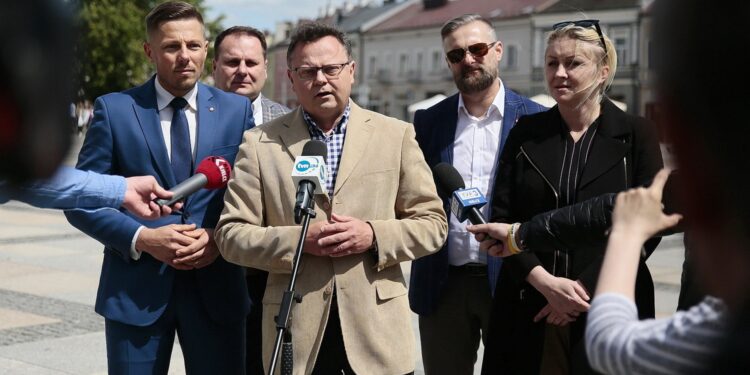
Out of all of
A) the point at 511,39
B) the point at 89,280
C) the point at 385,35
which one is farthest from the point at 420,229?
the point at 385,35

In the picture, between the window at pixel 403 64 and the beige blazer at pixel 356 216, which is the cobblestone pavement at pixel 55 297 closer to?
the beige blazer at pixel 356 216

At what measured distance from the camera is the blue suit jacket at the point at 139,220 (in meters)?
4.14

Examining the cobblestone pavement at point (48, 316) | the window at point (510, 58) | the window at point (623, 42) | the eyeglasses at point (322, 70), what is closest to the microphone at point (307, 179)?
the eyeglasses at point (322, 70)

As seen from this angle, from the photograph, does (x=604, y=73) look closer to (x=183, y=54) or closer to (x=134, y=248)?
(x=183, y=54)

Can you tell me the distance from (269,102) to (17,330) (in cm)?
343

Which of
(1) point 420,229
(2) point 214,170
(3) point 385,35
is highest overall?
(2) point 214,170

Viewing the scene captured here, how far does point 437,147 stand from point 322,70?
931 mm

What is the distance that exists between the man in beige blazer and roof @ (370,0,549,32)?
65.8m

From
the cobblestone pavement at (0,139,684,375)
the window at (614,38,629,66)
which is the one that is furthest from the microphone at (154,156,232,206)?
the window at (614,38,629,66)

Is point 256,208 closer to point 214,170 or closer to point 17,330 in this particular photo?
point 214,170

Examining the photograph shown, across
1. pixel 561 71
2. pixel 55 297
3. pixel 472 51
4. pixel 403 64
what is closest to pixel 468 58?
pixel 472 51

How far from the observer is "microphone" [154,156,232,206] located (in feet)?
12.0

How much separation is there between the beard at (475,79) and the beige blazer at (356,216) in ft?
2.75

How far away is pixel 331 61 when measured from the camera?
13.8ft
